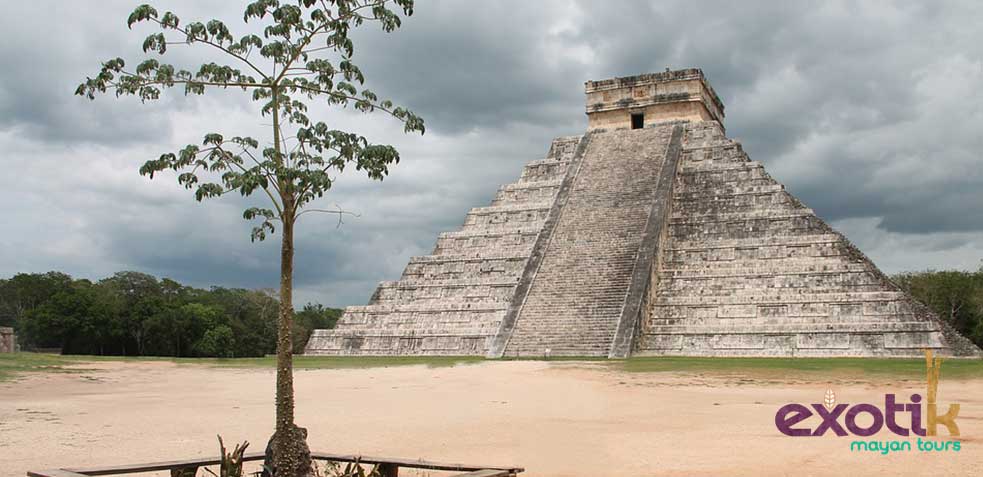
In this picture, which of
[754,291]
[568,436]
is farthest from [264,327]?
[568,436]

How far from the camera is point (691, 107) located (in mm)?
28750

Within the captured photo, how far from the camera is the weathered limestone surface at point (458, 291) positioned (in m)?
23.5

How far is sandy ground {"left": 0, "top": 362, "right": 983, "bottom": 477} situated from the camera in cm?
767

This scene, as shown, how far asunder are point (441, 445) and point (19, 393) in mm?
8502

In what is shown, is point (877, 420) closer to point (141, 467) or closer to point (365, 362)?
point (141, 467)

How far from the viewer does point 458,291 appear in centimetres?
2480

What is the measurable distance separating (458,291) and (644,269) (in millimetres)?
5414

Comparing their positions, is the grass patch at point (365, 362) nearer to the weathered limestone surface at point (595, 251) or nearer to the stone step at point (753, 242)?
the weathered limestone surface at point (595, 251)

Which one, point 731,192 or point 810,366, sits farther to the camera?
point 731,192

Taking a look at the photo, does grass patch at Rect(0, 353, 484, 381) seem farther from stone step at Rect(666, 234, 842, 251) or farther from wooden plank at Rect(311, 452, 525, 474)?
wooden plank at Rect(311, 452, 525, 474)

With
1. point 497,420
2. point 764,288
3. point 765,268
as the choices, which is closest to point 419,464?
point 497,420

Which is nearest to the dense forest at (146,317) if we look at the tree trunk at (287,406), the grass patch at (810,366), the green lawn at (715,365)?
the green lawn at (715,365)

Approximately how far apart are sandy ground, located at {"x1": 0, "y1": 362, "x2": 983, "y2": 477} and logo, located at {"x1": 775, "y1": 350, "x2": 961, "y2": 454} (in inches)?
7.9

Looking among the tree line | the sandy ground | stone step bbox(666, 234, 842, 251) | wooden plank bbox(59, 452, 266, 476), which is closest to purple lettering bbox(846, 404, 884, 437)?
the sandy ground
